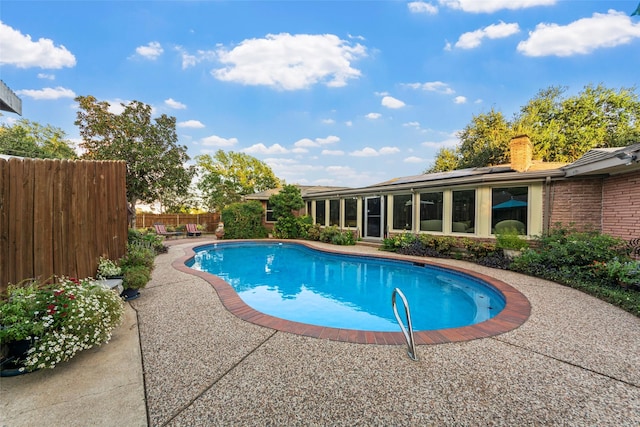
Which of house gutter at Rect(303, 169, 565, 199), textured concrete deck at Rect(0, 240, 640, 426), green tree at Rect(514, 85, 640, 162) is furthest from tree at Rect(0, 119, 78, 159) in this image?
green tree at Rect(514, 85, 640, 162)

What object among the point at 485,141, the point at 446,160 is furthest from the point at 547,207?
the point at 446,160

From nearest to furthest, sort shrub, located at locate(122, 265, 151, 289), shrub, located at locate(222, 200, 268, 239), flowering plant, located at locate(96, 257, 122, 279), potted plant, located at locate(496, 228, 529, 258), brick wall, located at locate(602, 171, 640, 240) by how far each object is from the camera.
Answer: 1. flowering plant, located at locate(96, 257, 122, 279)
2. shrub, located at locate(122, 265, 151, 289)
3. brick wall, located at locate(602, 171, 640, 240)
4. potted plant, located at locate(496, 228, 529, 258)
5. shrub, located at locate(222, 200, 268, 239)

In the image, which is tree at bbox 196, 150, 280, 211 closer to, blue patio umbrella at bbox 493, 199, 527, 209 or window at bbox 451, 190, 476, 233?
window at bbox 451, 190, 476, 233

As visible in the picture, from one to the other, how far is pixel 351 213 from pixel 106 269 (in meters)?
10.6

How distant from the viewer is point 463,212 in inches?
372

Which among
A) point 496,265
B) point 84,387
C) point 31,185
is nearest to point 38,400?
point 84,387

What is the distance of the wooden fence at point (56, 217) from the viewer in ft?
10.4

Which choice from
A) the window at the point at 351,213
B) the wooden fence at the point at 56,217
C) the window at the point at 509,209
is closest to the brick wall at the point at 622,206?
the window at the point at 509,209

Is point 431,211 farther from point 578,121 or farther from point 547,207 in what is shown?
point 578,121

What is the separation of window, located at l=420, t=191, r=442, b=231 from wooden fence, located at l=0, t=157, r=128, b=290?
9712mm

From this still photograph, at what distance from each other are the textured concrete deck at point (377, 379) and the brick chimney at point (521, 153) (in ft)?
22.6

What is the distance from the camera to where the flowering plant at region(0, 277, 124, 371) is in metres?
2.36

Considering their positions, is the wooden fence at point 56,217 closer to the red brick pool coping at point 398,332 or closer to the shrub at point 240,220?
the red brick pool coping at point 398,332

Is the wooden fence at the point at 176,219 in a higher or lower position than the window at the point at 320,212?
lower
